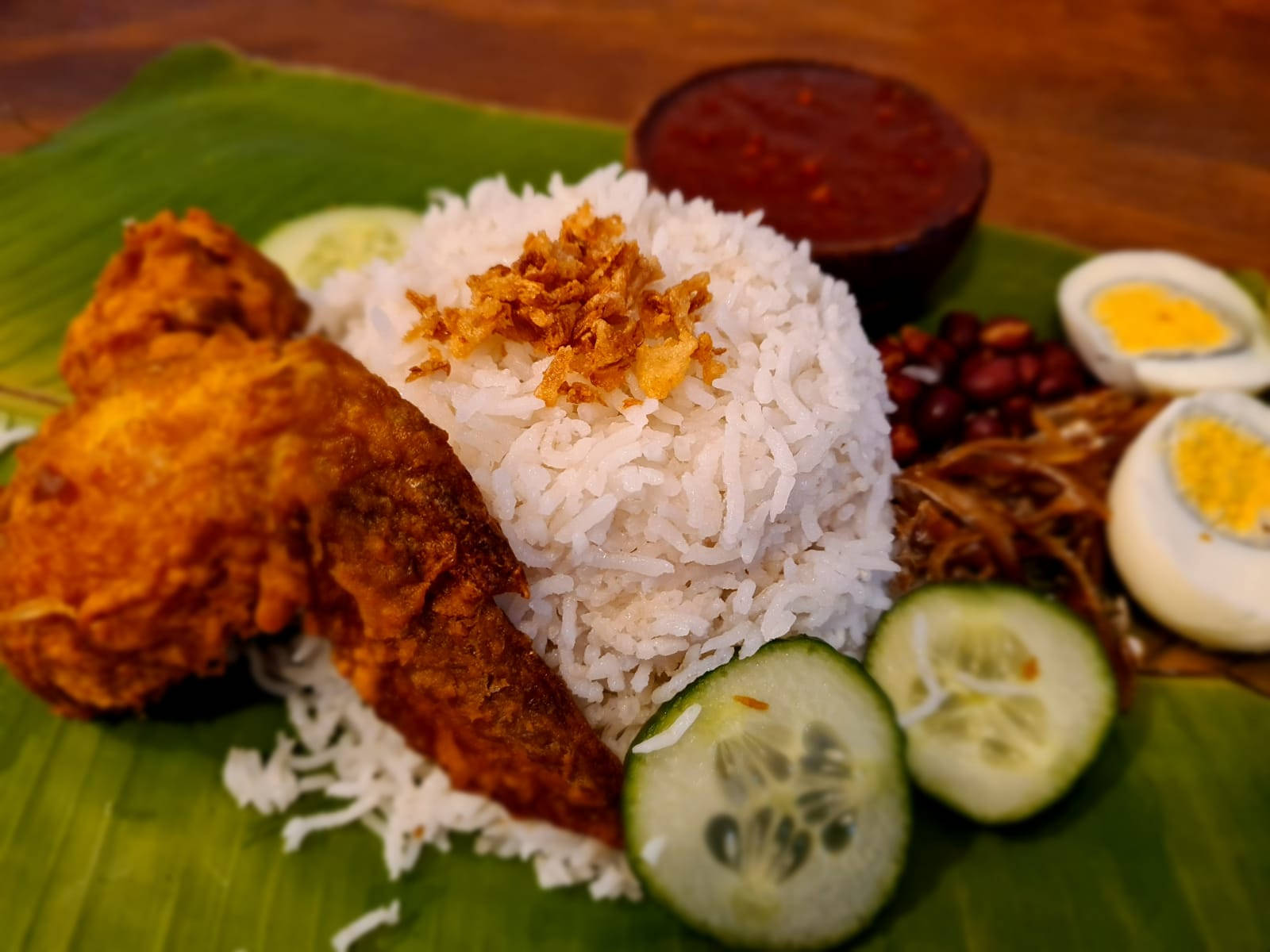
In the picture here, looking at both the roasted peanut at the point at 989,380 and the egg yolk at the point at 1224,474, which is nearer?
the egg yolk at the point at 1224,474

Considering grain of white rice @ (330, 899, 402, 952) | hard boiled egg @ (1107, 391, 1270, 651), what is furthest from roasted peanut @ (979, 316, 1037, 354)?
grain of white rice @ (330, 899, 402, 952)

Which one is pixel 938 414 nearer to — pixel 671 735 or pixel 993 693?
pixel 993 693

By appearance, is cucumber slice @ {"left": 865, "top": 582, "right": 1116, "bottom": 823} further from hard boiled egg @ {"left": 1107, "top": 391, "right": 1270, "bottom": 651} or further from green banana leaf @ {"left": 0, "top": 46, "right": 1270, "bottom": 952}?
hard boiled egg @ {"left": 1107, "top": 391, "right": 1270, "bottom": 651}

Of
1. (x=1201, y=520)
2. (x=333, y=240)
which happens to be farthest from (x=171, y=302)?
(x=1201, y=520)

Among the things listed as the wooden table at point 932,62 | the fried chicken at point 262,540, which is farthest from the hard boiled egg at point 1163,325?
the fried chicken at point 262,540

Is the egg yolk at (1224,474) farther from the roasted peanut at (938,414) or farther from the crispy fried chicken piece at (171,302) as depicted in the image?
the crispy fried chicken piece at (171,302)

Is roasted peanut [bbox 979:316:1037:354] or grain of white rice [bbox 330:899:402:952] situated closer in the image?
grain of white rice [bbox 330:899:402:952]

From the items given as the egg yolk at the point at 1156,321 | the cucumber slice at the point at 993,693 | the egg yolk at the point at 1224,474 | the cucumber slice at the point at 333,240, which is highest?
the cucumber slice at the point at 333,240
